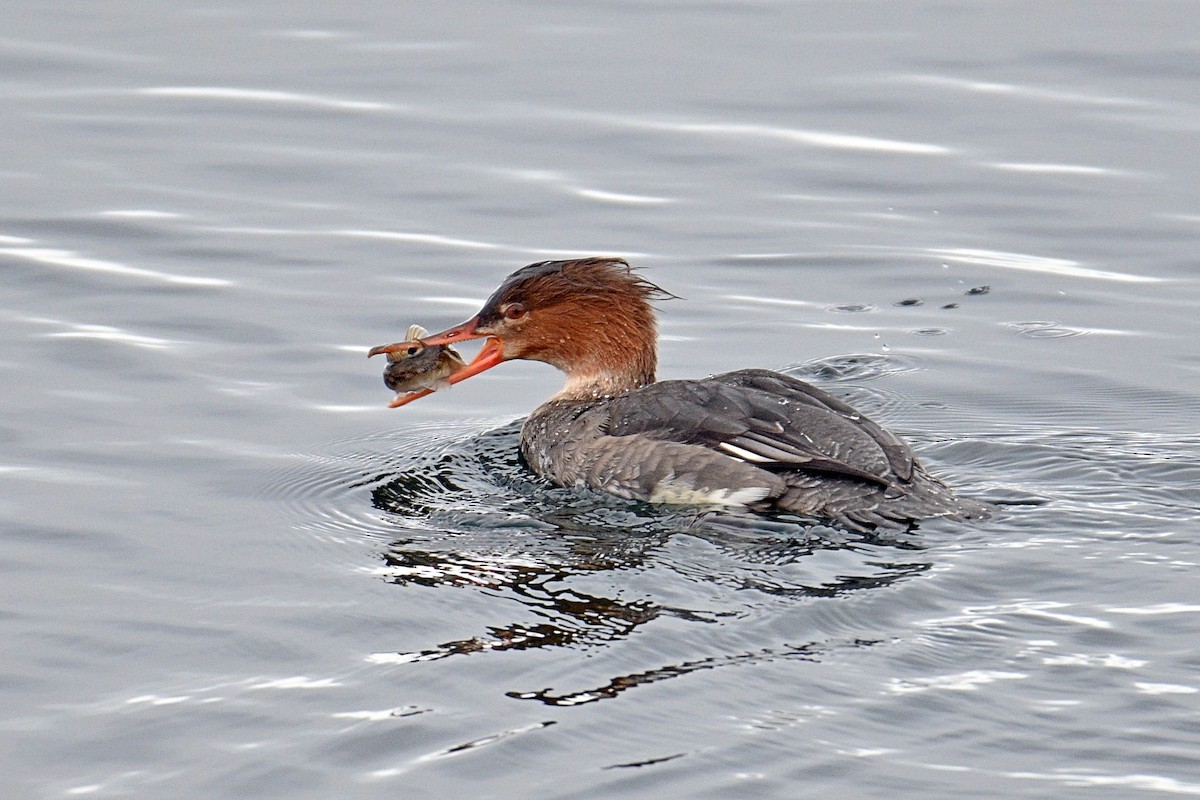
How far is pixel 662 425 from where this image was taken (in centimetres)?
895

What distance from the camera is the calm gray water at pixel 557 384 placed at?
6352mm

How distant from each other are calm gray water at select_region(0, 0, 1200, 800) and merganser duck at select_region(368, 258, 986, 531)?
23 cm

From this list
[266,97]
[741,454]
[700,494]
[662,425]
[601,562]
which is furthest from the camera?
[266,97]

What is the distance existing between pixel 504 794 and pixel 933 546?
272cm

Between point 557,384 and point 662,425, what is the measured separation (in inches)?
89.2

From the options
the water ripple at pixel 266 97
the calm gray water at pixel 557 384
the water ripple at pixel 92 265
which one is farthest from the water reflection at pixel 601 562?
the water ripple at pixel 266 97

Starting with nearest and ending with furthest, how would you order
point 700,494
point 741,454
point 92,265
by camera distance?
point 741,454
point 700,494
point 92,265

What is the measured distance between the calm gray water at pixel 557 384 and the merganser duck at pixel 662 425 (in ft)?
0.77

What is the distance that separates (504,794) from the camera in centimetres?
593

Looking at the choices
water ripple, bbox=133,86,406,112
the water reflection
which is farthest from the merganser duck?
water ripple, bbox=133,86,406,112

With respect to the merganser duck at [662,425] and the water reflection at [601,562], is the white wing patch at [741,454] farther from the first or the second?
the water reflection at [601,562]

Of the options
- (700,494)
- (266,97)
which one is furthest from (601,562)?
(266,97)

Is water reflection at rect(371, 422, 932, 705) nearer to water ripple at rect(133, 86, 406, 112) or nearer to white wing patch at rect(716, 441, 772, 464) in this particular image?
white wing patch at rect(716, 441, 772, 464)

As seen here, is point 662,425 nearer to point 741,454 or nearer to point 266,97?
point 741,454
